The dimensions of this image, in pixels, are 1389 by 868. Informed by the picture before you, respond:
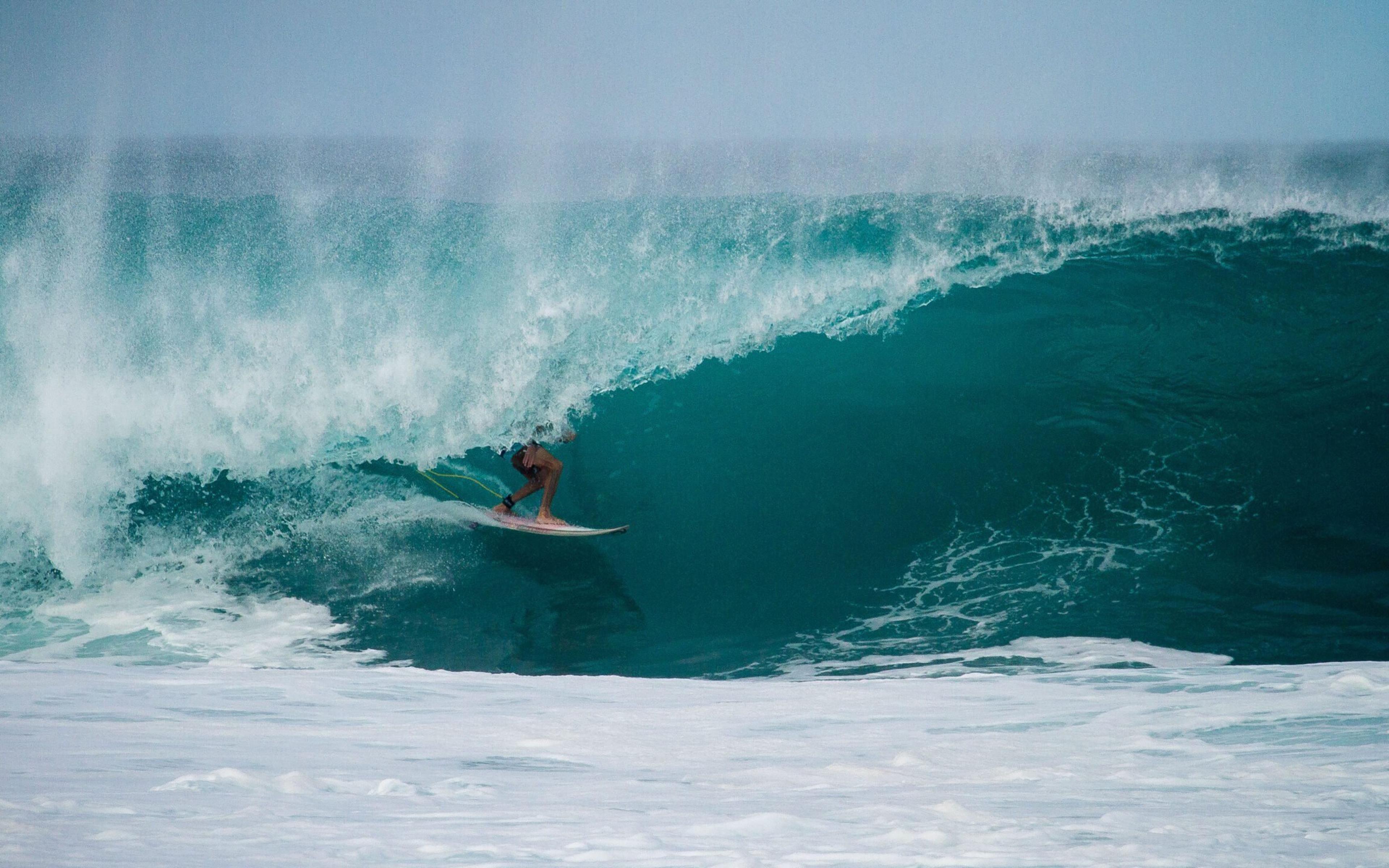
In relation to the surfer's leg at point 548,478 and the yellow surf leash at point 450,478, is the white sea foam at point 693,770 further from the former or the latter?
the yellow surf leash at point 450,478

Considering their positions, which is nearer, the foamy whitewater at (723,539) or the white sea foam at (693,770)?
the white sea foam at (693,770)

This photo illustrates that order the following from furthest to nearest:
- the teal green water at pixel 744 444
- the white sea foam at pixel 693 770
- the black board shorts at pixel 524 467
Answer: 1. the black board shorts at pixel 524 467
2. the teal green water at pixel 744 444
3. the white sea foam at pixel 693 770

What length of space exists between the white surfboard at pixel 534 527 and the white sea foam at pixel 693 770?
2.21 m

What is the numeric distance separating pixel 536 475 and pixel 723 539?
1.60m

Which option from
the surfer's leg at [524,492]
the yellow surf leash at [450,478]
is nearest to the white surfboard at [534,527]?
the surfer's leg at [524,492]

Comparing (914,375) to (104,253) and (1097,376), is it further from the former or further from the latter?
(104,253)

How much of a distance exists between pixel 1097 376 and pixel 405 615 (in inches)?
255

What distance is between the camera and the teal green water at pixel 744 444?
6043 millimetres

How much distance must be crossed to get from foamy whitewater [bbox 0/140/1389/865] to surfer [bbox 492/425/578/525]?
0.27m

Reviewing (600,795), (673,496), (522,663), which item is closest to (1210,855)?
(600,795)

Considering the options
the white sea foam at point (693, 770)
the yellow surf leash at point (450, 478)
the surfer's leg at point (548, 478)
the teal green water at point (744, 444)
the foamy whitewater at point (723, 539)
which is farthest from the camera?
the yellow surf leash at point (450, 478)

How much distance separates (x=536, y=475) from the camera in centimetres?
716

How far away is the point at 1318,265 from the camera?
954cm

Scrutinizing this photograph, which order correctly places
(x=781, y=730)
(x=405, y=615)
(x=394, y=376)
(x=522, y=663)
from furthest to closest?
(x=394, y=376) → (x=405, y=615) → (x=522, y=663) → (x=781, y=730)
